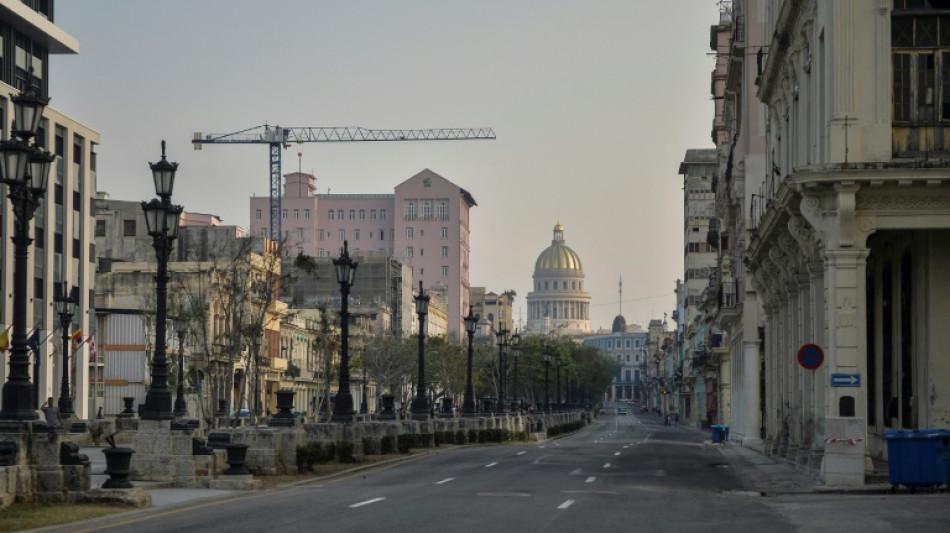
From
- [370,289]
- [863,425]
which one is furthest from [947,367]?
[370,289]

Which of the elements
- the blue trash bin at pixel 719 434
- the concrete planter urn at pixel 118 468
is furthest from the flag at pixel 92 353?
the concrete planter urn at pixel 118 468

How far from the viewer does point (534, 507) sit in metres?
23.9

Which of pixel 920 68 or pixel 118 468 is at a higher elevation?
pixel 920 68

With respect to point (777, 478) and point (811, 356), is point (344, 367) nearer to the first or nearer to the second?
point (777, 478)

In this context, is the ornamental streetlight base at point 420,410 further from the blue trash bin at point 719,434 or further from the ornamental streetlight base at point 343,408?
the blue trash bin at point 719,434

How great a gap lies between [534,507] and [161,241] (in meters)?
10.5

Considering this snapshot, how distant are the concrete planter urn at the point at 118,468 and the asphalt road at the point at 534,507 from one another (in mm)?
834

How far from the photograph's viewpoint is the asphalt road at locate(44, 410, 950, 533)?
20.6 m

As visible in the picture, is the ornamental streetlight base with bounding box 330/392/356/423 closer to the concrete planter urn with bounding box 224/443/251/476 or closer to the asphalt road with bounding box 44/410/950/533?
the asphalt road with bounding box 44/410/950/533

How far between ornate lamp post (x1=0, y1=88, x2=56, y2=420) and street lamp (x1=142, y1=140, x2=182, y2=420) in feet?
17.3

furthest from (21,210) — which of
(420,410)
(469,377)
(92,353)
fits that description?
(92,353)

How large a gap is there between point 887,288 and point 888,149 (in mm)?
8279

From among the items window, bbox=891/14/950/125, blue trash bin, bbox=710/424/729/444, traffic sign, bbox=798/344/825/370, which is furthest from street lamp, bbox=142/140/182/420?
blue trash bin, bbox=710/424/729/444

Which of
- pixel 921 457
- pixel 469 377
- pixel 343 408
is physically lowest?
pixel 921 457
